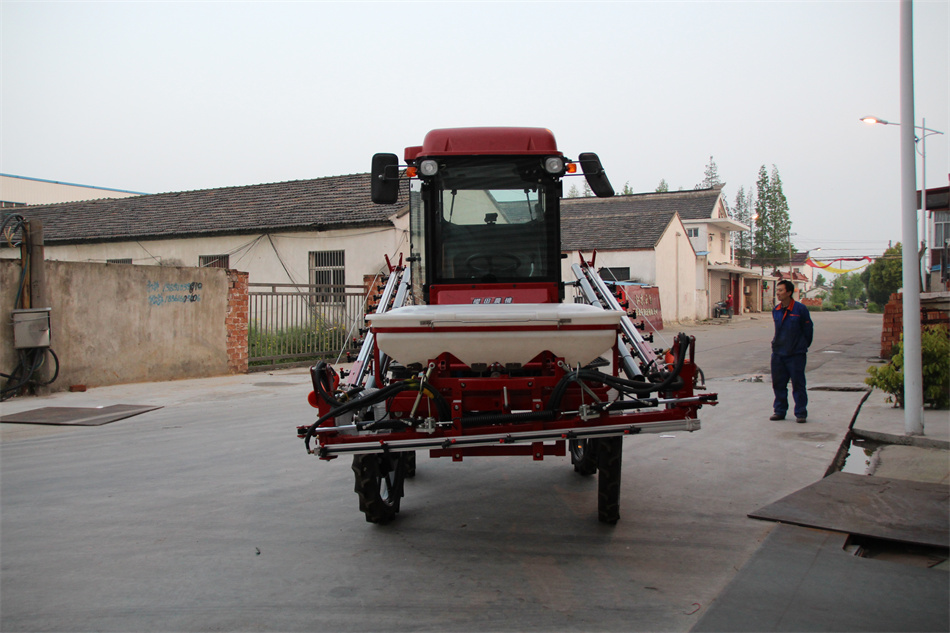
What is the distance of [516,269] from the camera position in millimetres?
6027

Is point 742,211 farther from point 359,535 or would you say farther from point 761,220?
point 359,535

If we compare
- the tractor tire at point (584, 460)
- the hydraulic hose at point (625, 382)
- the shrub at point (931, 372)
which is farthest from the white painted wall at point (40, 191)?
the hydraulic hose at point (625, 382)

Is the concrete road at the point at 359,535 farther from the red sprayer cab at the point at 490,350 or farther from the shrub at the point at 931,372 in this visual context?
the shrub at the point at 931,372

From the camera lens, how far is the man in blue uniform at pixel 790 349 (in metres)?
8.88

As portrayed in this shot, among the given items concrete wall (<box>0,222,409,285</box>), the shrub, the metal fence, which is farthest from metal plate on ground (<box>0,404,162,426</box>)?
the shrub

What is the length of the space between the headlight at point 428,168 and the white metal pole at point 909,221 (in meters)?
5.11

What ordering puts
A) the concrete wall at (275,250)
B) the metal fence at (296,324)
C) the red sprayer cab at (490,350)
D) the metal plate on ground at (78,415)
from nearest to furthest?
the red sprayer cab at (490,350) < the metal plate on ground at (78,415) < the metal fence at (296,324) < the concrete wall at (275,250)

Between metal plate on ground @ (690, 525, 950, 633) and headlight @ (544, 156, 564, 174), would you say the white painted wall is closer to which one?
headlight @ (544, 156, 564, 174)

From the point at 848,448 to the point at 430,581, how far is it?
5.51 metres

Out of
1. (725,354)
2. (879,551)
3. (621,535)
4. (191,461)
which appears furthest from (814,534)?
(725,354)

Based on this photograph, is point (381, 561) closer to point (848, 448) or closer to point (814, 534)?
point (814, 534)

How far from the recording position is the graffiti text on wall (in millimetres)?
14047

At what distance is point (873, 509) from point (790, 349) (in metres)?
3.87

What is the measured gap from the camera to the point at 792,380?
8.95 metres
